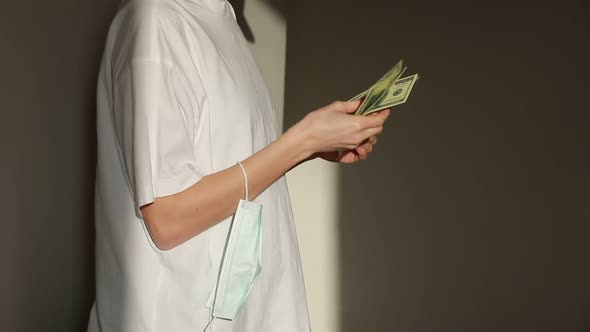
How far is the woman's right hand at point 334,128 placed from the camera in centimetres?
110

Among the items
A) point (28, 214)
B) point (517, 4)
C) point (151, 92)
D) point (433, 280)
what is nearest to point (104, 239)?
point (28, 214)

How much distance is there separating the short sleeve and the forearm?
0.07 feet

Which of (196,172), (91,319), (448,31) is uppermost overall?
(448,31)

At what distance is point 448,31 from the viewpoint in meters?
2.27

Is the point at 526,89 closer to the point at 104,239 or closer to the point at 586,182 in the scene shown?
the point at 586,182

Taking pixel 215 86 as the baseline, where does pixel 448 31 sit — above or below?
above

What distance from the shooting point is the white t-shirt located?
985 mm

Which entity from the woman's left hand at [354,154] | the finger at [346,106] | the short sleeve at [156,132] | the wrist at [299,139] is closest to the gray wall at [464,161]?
the woman's left hand at [354,154]

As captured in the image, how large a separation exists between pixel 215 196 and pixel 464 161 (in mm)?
1416

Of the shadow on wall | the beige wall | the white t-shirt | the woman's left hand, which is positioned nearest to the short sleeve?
the white t-shirt

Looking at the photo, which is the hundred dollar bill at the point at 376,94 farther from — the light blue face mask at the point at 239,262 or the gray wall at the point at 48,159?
the gray wall at the point at 48,159

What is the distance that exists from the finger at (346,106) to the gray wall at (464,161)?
112 centimetres

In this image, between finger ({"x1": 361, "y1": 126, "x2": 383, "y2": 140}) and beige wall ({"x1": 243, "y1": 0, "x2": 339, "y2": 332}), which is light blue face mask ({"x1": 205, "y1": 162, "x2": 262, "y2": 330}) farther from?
beige wall ({"x1": 243, "y1": 0, "x2": 339, "y2": 332})

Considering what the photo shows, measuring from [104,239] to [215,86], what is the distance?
30cm
